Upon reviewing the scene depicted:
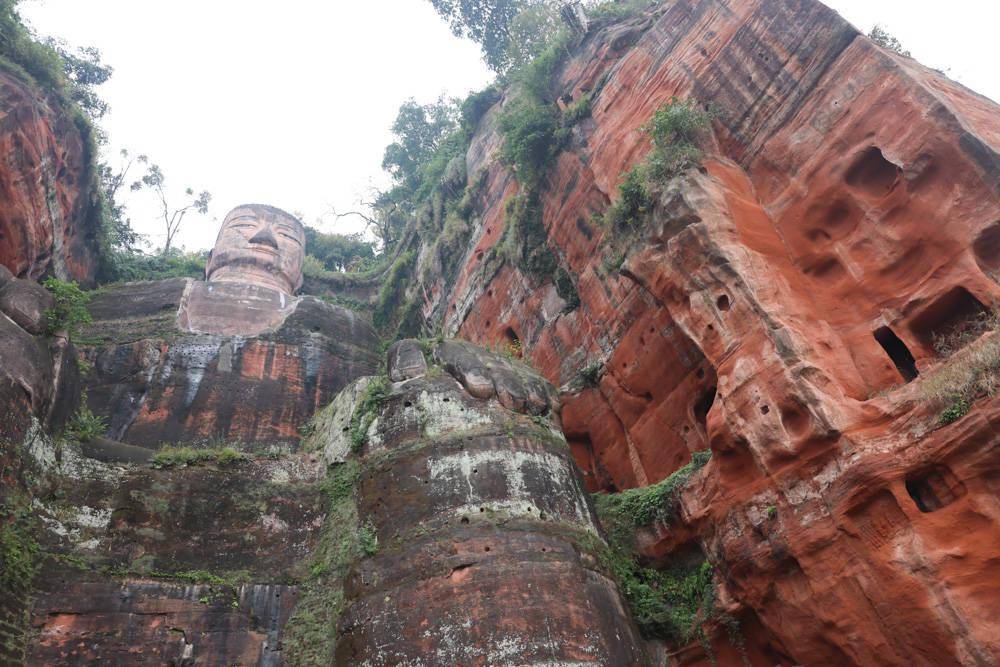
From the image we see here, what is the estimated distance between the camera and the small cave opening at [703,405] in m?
13.3

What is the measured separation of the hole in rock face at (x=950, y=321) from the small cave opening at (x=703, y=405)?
13.2ft

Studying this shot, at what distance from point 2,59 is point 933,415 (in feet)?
63.4

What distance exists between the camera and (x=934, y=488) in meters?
8.17

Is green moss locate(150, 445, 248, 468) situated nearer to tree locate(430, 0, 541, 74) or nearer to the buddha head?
the buddha head

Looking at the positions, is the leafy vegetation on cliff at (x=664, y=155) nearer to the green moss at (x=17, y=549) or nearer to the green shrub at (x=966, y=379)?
the green shrub at (x=966, y=379)

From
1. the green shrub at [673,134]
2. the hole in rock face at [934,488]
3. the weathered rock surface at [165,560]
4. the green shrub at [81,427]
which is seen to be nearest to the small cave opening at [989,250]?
the hole in rock face at [934,488]

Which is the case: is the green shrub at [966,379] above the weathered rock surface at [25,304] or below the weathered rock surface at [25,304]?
below

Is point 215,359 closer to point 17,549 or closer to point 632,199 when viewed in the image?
point 17,549

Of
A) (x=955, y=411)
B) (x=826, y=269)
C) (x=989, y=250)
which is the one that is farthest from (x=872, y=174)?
(x=955, y=411)

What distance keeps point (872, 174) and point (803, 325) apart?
3.04 meters

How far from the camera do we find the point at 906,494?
8.21 metres

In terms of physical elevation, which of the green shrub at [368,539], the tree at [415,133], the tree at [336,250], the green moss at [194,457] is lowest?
the green shrub at [368,539]

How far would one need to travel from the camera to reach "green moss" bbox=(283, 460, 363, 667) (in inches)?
414

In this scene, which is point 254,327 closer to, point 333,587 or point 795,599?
point 333,587
